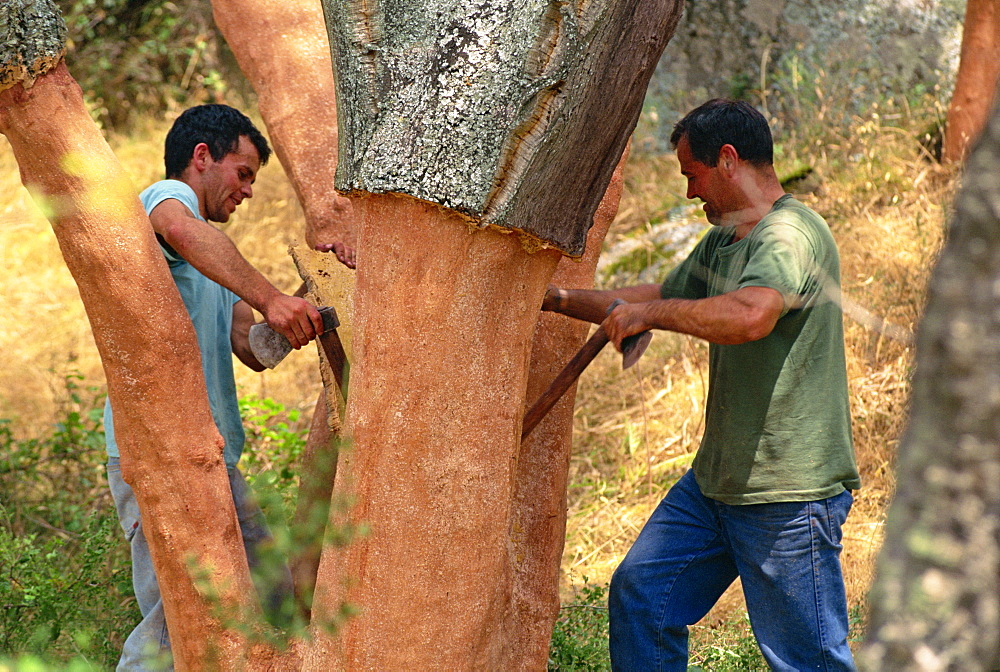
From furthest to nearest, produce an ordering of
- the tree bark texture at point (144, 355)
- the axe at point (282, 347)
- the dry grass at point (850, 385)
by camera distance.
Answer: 1. the dry grass at point (850, 385)
2. the axe at point (282, 347)
3. the tree bark texture at point (144, 355)

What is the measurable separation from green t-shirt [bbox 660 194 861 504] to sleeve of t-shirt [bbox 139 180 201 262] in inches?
70.0

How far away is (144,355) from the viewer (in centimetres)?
256

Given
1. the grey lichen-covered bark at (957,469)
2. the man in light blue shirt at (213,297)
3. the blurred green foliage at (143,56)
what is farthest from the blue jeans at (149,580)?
the blurred green foliage at (143,56)

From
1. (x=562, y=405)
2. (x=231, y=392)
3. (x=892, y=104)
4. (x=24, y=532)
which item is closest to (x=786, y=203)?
(x=562, y=405)

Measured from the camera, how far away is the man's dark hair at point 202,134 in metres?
3.52

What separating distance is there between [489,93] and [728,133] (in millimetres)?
1222

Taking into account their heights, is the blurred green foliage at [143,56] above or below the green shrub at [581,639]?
above

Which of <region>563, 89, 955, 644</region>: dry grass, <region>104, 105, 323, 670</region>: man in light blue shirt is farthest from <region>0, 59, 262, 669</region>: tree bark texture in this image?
<region>563, 89, 955, 644</region>: dry grass

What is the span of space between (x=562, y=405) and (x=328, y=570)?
3.45 ft

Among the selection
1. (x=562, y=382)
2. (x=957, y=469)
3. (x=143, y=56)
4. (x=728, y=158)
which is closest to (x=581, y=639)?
(x=562, y=382)

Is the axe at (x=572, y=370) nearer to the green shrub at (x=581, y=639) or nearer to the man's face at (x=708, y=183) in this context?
the man's face at (x=708, y=183)

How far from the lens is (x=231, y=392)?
3633 mm

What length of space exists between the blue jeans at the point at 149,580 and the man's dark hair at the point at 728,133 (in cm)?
190

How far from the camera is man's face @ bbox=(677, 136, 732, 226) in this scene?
126 inches
